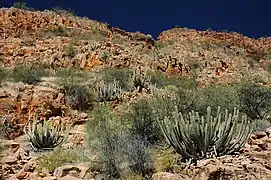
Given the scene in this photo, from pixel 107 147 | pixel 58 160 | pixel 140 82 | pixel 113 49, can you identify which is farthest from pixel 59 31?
pixel 107 147

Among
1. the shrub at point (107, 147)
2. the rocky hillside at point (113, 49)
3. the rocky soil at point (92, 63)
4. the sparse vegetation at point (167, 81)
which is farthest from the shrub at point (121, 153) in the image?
the rocky hillside at point (113, 49)

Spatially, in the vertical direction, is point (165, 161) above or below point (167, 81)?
below

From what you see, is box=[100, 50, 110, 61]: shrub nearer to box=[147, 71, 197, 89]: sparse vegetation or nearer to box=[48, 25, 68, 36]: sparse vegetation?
box=[147, 71, 197, 89]: sparse vegetation

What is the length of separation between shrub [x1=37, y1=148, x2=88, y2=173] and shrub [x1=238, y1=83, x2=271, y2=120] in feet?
19.5

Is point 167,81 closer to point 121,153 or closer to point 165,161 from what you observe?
point 121,153

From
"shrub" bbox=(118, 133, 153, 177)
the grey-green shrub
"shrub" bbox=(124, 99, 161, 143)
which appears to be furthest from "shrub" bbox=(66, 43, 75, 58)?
"shrub" bbox=(118, 133, 153, 177)

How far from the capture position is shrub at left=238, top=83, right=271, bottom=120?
13.5m

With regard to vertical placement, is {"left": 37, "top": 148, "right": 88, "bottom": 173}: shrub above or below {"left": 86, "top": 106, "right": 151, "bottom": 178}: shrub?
below

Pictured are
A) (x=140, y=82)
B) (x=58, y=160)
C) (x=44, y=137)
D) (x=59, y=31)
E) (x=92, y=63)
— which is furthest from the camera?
(x=59, y=31)

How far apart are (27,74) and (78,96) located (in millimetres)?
2864

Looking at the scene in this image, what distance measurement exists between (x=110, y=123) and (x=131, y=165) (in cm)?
360

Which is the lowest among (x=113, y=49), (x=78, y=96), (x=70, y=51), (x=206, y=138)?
(x=206, y=138)

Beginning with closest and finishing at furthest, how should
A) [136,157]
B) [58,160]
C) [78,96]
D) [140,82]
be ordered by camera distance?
1. [136,157]
2. [58,160]
3. [78,96]
4. [140,82]

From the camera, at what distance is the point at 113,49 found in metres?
21.9
